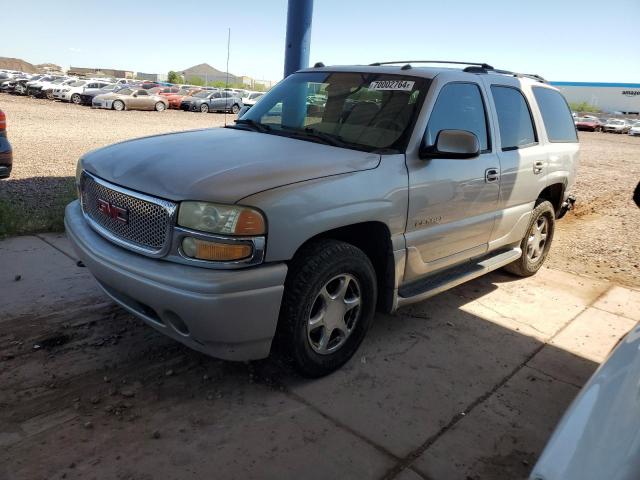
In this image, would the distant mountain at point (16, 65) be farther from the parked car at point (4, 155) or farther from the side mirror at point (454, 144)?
the side mirror at point (454, 144)

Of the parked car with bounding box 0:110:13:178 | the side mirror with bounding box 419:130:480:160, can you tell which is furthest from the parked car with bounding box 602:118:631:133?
the parked car with bounding box 0:110:13:178

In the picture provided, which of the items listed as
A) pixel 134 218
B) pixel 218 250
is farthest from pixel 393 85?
pixel 134 218

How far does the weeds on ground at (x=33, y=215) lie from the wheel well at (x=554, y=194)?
5.13 metres

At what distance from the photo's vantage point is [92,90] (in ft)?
100

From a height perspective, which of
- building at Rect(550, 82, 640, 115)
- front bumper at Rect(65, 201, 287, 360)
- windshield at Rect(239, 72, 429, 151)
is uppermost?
building at Rect(550, 82, 640, 115)

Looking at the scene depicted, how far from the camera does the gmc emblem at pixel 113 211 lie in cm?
290

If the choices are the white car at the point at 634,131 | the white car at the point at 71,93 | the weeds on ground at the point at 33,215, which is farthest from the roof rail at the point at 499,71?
the white car at the point at 634,131

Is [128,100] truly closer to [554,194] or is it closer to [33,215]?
[33,215]

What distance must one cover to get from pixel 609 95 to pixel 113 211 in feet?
307

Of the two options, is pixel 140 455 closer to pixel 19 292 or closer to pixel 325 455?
pixel 325 455

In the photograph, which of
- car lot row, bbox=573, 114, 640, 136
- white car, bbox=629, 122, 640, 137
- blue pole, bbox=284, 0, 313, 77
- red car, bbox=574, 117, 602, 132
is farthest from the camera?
car lot row, bbox=573, 114, 640, 136

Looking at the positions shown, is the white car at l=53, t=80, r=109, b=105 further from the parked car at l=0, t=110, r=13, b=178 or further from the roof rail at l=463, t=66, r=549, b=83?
the roof rail at l=463, t=66, r=549, b=83

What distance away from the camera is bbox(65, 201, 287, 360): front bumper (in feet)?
8.27

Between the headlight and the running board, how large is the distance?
1362 mm
